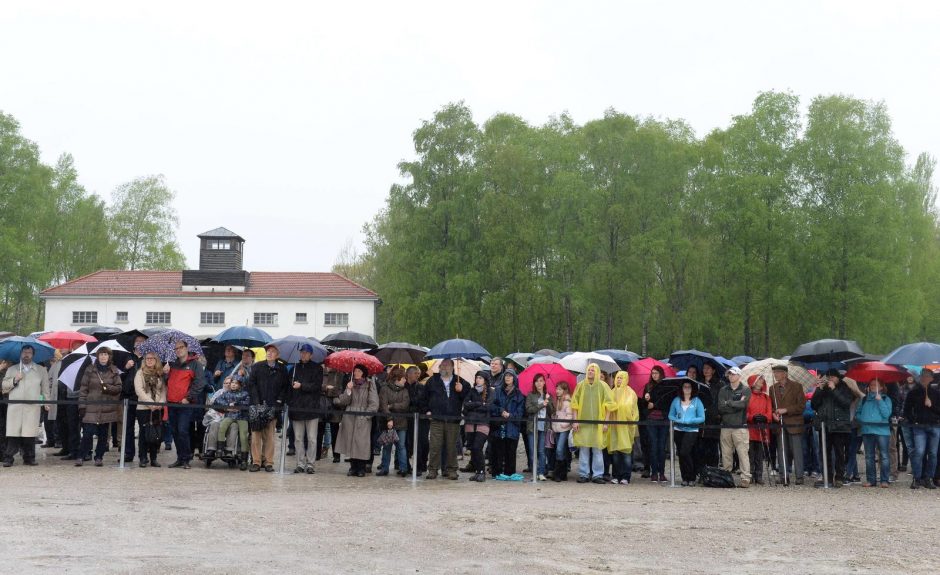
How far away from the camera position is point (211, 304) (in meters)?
63.9

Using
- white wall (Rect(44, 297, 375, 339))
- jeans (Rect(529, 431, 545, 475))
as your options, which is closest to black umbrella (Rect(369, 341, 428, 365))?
jeans (Rect(529, 431, 545, 475))

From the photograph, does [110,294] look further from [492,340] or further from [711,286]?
[711,286]

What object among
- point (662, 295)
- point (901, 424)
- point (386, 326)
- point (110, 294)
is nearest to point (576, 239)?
point (662, 295)

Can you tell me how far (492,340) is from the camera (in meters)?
51.5

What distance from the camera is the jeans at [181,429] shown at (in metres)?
17.2

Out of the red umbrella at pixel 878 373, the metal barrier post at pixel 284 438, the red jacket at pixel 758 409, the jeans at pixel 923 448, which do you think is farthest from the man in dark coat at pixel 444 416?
the jeans at pixel 923 448

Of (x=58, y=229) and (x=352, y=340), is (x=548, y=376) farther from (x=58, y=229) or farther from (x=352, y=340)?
(x=58, y=229)

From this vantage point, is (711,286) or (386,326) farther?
(386,326)

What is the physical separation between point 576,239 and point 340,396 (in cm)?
3517

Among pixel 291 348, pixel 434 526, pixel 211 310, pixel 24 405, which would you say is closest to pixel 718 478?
pixel 434 526

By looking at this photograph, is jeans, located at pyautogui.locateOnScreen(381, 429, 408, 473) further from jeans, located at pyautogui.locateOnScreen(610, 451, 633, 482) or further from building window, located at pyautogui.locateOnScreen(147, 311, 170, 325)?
building window, located at pyautogui.locateOnScreen(147, 311, 170, 325)

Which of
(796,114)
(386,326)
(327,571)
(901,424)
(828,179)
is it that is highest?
(796,114)

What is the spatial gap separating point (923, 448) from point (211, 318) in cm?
5247

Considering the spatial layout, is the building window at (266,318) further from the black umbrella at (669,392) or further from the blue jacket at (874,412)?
the blue jacket at (874,412)
